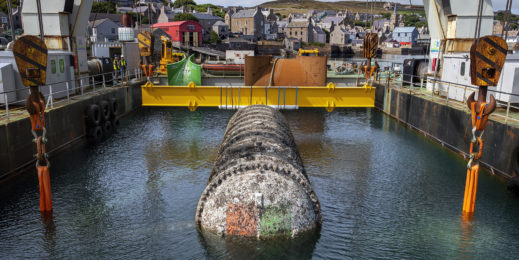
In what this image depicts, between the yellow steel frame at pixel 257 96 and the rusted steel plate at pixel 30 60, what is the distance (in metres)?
6.45

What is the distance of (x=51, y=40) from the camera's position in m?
23.5

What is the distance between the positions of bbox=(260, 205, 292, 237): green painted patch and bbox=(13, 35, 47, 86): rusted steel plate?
24.6 feet

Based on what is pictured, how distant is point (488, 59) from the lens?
11.2 m

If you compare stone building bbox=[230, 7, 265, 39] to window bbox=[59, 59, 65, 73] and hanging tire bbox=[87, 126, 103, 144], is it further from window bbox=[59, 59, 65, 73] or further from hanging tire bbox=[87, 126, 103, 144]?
hanging tire bbox=[87, 126, 103, 144]

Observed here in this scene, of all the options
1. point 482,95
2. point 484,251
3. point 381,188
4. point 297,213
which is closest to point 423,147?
point 381,188

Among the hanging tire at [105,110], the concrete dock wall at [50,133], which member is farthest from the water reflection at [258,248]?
the hanging tire at [105,110]

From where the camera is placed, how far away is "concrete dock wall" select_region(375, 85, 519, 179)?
566 inches

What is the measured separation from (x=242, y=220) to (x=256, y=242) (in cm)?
64

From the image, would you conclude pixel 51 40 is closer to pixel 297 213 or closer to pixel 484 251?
pixel 297 213

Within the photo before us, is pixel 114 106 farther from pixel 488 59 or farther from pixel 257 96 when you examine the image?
pixel 488 59

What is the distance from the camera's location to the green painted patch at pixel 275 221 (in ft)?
30.1

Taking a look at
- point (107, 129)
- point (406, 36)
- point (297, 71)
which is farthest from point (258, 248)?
point (406, 36)

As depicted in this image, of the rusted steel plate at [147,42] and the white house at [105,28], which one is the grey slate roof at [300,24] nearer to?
the white house at [105,28]

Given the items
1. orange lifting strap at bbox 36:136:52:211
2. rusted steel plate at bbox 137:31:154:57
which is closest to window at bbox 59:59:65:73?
rusted steel plate at bbox 137:31:154:57
